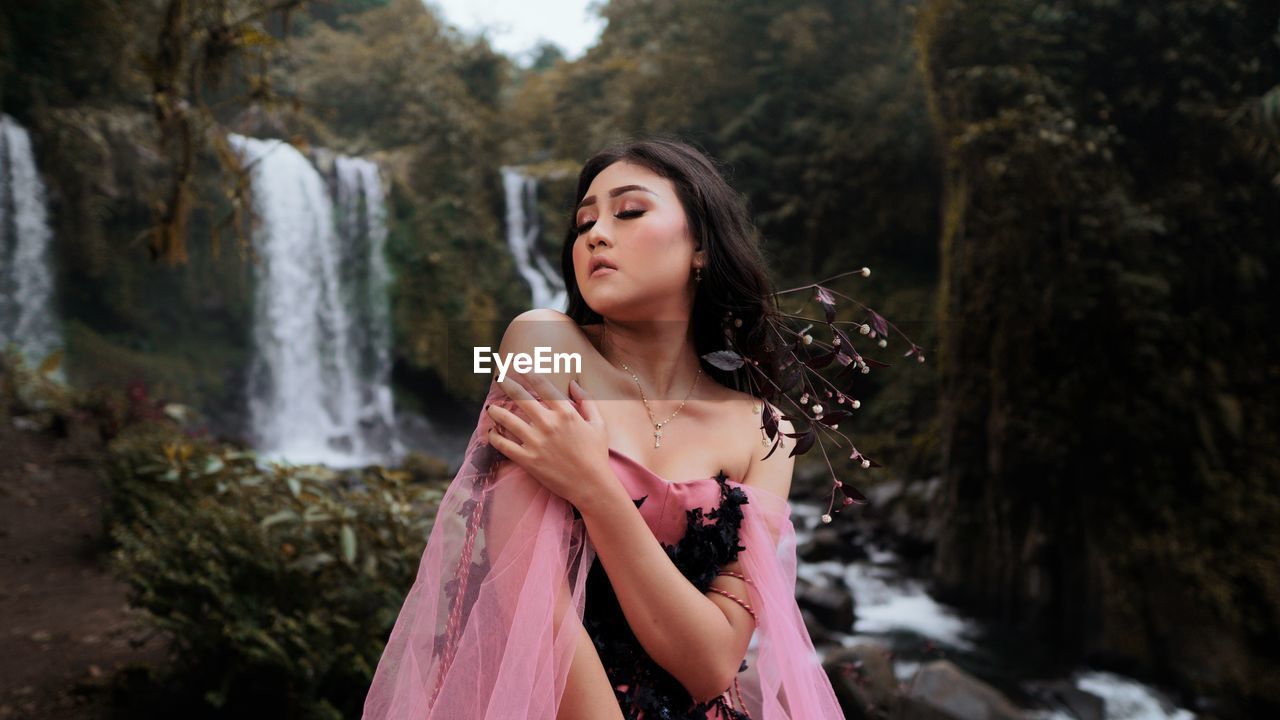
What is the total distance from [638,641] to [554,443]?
36 centimetres

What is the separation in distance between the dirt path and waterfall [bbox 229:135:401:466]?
4369mm

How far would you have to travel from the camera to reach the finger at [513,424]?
42.8 inches

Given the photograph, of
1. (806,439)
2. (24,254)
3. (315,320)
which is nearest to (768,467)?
(806,439)

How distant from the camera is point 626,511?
108 cm

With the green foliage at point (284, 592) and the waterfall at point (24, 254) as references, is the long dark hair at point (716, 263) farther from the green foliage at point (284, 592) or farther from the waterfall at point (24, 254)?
the waterfall at point (24, 254)

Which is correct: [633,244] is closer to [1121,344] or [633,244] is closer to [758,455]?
[758,455]

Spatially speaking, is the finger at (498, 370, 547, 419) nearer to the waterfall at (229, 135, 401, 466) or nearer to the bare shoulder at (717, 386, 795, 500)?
the bare shoulder at (717, 386, 795, 500)

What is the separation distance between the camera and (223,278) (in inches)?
506

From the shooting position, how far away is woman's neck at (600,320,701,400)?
1.36 m

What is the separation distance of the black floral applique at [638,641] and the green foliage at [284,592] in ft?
5.89

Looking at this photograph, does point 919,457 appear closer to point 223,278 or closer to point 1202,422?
point 1202,422

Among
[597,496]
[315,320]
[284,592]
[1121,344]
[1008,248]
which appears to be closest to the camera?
[597,496]

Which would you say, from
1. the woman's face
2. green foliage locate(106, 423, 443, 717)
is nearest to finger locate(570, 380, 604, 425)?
the woman's face

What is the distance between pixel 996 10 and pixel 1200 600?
521cm
